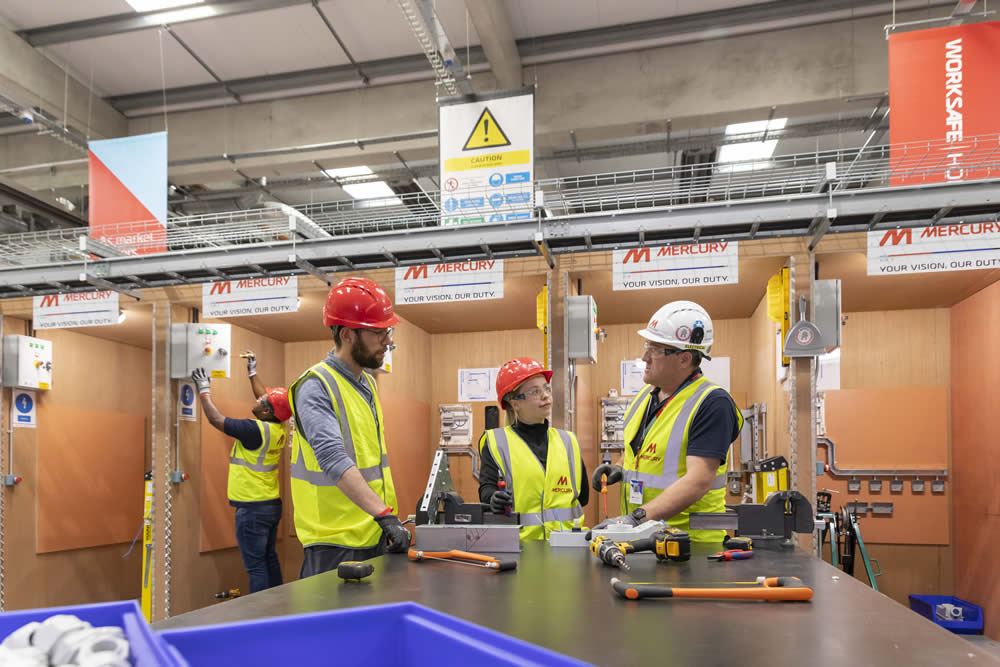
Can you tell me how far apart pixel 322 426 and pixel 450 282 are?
1.78m

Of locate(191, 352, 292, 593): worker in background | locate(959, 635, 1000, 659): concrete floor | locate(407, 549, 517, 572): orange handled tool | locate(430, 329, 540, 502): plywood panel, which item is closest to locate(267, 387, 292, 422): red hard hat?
locate(191, 352, 292, 593): worker in background

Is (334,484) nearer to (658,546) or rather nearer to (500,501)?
(500,501)

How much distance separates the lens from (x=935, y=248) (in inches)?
133

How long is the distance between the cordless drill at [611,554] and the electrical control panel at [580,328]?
2.58 meters

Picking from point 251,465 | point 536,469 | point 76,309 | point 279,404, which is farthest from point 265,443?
point 536,469

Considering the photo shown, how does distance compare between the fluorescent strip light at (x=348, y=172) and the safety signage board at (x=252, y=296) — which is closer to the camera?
the safety signage board at (x=252, y=296)

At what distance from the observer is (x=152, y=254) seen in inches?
171

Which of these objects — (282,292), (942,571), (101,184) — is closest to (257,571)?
(282,292)

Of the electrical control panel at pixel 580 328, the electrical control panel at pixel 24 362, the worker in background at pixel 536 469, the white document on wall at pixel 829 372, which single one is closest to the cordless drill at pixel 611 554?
the worker in background at pixel 536 469

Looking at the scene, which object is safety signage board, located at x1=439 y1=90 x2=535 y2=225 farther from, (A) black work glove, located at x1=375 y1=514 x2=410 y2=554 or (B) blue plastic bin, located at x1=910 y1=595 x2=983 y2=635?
(B) blue plastic bin, located at x1=910 y1=595 x2=983 y2=635

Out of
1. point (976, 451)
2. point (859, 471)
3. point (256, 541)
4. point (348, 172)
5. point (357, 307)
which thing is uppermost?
point (348, 172)

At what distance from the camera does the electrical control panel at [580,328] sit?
439 cm

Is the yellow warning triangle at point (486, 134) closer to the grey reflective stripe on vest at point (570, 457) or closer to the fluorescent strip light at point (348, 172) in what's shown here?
the grey reflective stripe on vest at point (570, 457)

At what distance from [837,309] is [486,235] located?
6.74 feet
